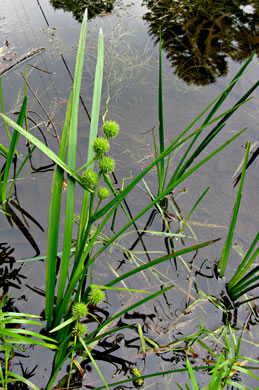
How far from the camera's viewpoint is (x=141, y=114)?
10.3 feet

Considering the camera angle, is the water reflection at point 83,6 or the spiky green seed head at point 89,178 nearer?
the spiky green seed head at point 89,178

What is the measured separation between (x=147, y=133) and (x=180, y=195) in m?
0.67

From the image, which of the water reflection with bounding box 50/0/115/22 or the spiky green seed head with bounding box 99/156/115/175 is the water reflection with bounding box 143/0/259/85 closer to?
the water reflection with bounding box 50/0/115/22

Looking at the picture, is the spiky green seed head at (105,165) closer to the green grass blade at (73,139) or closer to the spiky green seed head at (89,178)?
the spiky green seed head at (89,178)

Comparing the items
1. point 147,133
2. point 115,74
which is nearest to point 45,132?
point 147,133

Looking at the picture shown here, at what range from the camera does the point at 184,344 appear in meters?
1.88

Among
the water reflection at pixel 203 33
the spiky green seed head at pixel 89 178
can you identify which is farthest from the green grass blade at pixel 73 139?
the water reflection at pixel 203 33

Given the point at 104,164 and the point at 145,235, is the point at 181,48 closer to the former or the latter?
the point at 145,235

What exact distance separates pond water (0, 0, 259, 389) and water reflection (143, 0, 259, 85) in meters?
0.01

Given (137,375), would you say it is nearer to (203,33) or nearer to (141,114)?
(141,114)

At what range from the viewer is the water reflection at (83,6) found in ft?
13.9

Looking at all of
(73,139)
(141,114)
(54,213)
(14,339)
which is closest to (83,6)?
(141,114)

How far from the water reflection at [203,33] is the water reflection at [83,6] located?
52cm

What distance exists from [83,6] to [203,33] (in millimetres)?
1531
